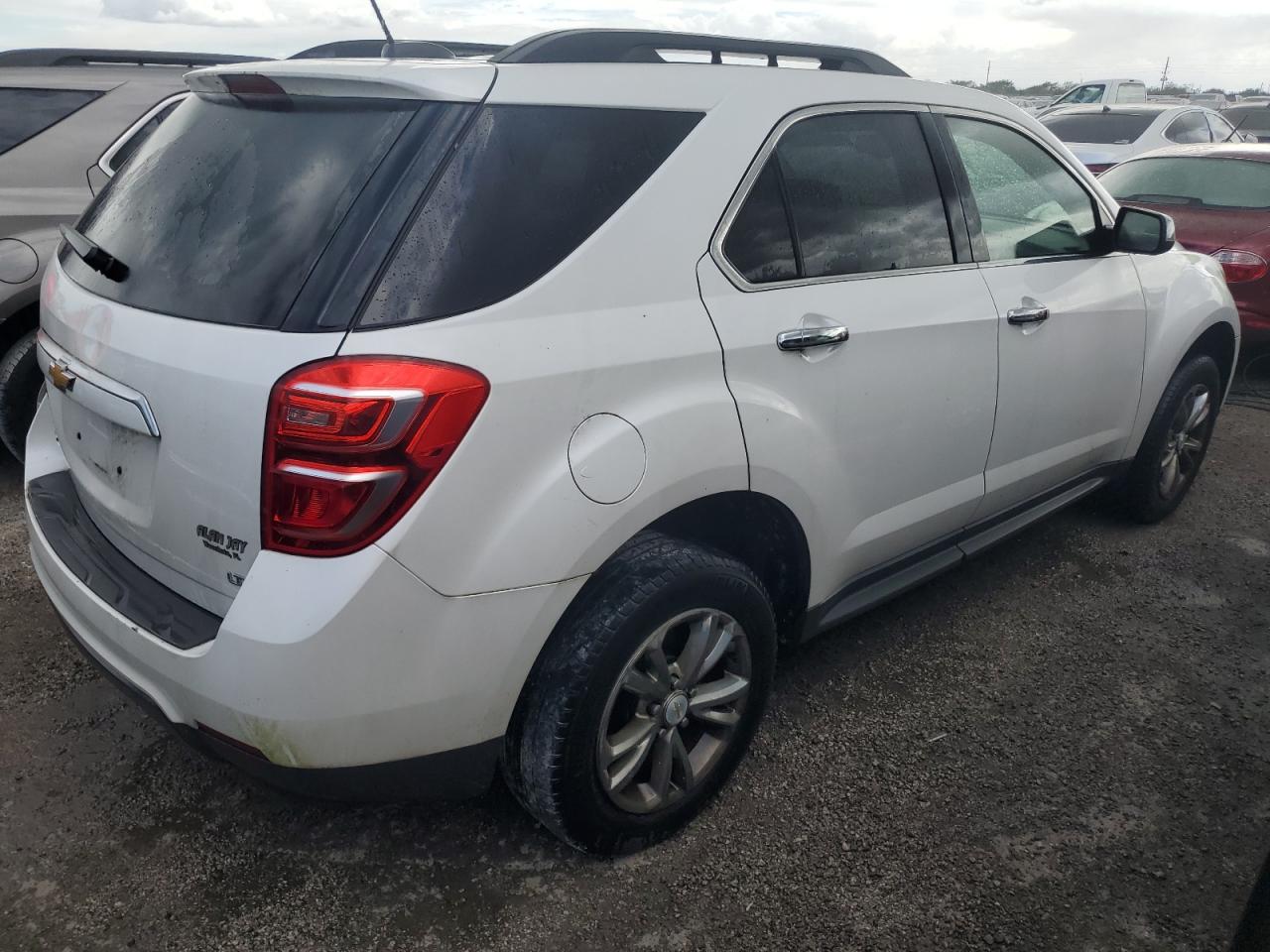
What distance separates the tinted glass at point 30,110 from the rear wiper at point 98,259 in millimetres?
2643

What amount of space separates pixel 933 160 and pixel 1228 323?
6.86 ft

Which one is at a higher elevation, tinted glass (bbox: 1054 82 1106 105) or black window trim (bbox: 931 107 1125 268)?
black window trim (bbox: 931 107 1125 268)

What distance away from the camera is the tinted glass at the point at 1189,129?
35.8 feet

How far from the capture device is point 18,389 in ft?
13.2

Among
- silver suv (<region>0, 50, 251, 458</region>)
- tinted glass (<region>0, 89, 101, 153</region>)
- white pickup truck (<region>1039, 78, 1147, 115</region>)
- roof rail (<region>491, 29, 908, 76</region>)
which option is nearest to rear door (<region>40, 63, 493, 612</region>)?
roof rail (<region>491, 29, 908, 76</region>)

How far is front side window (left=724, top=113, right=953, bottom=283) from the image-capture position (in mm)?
2336

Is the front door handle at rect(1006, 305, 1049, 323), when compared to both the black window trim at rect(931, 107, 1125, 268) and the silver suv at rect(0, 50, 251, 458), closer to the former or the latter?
the black window trim at rect(931, 107, 1125, 268)

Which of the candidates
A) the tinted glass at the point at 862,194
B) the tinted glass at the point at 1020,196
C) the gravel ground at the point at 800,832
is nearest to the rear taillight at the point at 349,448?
the gravel ground at the point at 800,832

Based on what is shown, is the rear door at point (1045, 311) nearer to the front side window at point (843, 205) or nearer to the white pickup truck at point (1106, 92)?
the front side window at point (843, 205)

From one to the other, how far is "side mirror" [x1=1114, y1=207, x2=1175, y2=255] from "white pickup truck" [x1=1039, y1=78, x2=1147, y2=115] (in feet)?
52.4

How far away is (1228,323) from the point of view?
4.18 meters

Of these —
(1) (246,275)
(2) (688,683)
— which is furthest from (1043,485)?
(1) (246,275)

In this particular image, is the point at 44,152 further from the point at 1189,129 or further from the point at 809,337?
the point at 1189,129

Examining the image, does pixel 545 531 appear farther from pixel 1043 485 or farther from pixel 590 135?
pixel 1043 485
